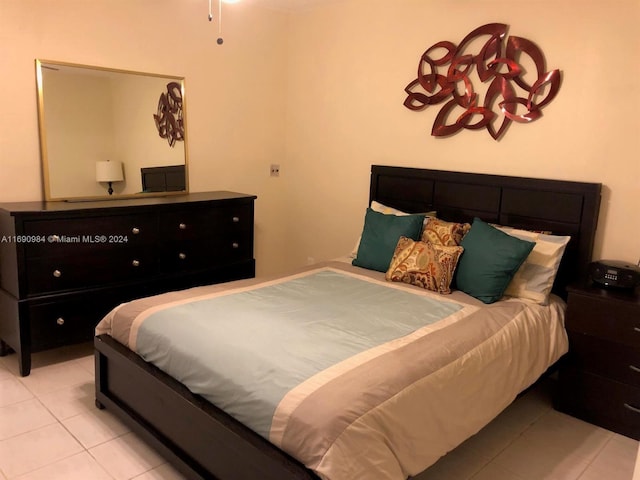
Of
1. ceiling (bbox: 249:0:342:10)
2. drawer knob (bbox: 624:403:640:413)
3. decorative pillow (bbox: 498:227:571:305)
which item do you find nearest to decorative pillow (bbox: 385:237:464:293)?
decorative pillow (bbox: 498:227:571:305)

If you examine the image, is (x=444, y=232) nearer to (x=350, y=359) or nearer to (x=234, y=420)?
(x=350, y=359)

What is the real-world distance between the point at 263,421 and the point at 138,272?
1.90 metres

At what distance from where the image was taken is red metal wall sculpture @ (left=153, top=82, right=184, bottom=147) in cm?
365

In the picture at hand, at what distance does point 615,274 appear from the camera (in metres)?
2.55

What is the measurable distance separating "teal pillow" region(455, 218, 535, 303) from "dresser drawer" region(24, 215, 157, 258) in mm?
2004

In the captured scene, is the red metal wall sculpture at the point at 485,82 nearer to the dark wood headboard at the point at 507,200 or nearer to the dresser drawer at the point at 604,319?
the dark wood headboard at the point at 507,200

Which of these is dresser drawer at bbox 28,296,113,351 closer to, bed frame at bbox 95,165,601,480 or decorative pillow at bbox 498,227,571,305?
bed frame at bbox 95,165,601,480

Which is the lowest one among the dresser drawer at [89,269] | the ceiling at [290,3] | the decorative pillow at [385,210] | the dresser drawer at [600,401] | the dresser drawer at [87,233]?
the dresser drawer at [600,401]

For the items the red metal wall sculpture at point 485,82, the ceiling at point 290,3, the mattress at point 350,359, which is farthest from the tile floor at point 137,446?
the ceiling at point 290,3

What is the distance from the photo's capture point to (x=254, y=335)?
2.08 meters

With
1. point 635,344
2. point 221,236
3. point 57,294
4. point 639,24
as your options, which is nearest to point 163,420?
point 57,294

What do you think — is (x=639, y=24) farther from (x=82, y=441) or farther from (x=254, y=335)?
(x=82, y=441)

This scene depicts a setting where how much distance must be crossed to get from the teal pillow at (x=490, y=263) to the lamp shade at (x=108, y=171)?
236cm

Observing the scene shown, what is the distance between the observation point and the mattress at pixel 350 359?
1612mm
